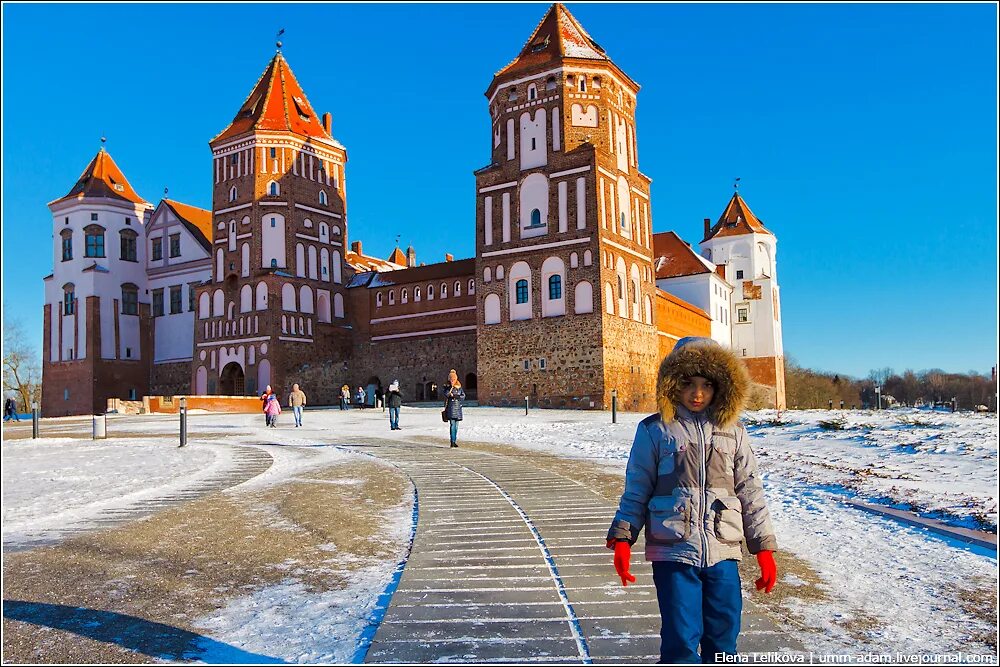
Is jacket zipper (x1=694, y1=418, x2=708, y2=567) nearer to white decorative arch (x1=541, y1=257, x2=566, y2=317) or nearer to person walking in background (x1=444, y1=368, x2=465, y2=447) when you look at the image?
person walking in background (x1=444, y1=368, x2=465, y2=447)

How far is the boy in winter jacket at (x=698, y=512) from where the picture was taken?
3.67 m

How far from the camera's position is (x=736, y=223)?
63406mm

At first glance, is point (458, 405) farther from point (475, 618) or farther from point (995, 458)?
point (475, 618)

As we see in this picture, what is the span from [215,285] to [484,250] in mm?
18780

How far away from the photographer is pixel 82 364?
169 ft

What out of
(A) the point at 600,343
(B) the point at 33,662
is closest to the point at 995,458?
(B) the point at 33,662

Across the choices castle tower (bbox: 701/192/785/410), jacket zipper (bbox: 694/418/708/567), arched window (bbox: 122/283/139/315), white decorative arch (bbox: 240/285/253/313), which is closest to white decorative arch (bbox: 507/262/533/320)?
white decorative arch (bbox: 240/285/253/313)

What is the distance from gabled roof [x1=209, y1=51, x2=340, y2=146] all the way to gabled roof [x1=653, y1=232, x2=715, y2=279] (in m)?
23.4

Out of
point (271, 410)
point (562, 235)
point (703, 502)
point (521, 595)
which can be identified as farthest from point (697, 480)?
point (562, 235)

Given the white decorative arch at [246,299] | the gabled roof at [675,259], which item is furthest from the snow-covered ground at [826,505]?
the gabled roof at [675,259]

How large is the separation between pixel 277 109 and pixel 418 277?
13.6 m

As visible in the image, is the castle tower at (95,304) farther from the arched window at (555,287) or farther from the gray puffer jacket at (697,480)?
the gray puffer jacket at (697,480)

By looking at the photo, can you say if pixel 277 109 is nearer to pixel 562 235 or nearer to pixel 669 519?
pixel 562 235

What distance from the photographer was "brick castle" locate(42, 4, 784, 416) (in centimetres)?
3775
